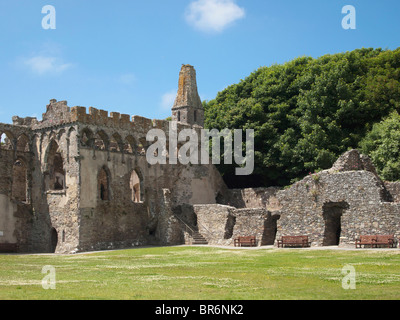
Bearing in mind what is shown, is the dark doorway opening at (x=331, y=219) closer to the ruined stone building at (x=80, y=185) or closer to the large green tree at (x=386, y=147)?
the large green tree at (x=386, y=147)

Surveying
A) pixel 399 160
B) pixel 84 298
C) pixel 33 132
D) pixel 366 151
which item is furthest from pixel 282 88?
pixel 84 298

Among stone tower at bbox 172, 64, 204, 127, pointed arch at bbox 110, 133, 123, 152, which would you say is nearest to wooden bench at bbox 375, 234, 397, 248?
pointed arch at bbox 110, 133, 123, 152

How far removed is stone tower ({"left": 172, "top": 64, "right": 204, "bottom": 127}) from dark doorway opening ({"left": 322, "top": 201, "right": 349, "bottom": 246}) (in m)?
24.1

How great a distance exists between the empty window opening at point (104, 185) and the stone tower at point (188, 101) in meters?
12.4

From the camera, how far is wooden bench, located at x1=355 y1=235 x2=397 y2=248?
28766mm

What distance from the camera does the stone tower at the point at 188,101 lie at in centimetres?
5528

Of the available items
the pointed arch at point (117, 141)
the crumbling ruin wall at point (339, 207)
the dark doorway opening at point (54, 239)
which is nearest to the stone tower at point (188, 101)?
the pointed arch at point (117, 141)

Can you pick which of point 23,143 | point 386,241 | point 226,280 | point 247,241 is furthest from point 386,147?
point 23,143

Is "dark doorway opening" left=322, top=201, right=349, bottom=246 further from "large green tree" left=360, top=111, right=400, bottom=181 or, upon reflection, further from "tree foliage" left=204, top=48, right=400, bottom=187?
"tree foliage" left=204, top=48, right=400, bottom=187

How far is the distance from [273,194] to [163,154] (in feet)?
32.0

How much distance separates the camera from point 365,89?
150ft

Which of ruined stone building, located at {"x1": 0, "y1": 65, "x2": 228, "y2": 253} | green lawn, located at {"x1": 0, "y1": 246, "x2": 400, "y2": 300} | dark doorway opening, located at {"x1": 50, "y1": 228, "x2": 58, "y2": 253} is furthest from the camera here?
dark doorway opening, located at {"x1": 50, "y1": 228, "x2": 58, "y2": 253}

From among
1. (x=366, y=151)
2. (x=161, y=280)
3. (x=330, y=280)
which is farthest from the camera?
(x=366, y=151)

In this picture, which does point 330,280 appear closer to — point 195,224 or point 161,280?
point 161,280
